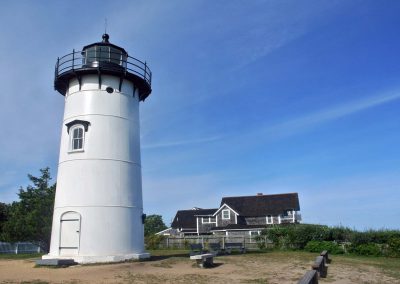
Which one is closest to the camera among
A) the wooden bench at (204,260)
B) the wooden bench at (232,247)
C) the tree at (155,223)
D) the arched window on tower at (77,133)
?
the wooden bench at (204,260)

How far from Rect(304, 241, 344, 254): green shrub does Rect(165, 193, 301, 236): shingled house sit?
1780cm

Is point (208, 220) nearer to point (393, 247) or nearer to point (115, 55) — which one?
point (393, 247)

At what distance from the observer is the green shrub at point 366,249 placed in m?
24.2

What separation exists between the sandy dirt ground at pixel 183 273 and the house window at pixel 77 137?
17.9 feet

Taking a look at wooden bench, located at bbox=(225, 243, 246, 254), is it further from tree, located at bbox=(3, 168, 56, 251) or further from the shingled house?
the shingled house

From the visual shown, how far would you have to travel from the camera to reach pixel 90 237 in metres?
17.0

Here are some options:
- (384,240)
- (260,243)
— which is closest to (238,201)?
(260,243)

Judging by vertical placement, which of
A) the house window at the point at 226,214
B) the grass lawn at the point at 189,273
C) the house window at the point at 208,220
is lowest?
the grass lawn at the point at 189,273

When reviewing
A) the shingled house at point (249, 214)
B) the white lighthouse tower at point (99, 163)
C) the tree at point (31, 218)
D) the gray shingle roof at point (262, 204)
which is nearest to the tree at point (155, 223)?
the shingled house at point (249, 214)

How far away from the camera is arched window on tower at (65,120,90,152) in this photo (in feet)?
60.1

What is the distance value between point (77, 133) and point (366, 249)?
18.6 m

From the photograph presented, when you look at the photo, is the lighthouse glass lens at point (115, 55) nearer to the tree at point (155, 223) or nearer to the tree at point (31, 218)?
the tree at point (31, 218)

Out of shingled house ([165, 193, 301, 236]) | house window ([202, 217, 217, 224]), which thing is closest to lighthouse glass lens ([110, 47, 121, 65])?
shingled house ([165, 193, 301, 236])

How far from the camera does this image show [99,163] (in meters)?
17.9
